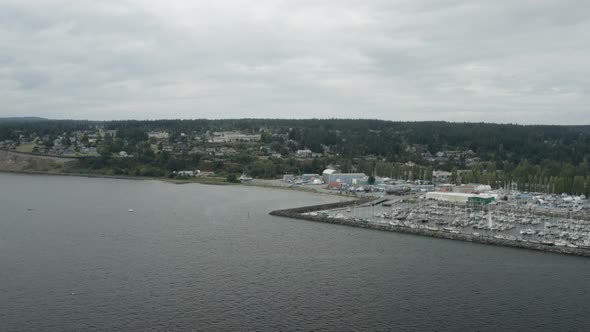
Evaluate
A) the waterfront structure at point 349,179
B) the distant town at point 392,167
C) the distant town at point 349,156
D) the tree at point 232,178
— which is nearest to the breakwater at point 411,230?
the distant town at point 392,167

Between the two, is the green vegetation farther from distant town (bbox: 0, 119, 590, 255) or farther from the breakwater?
the breakwater

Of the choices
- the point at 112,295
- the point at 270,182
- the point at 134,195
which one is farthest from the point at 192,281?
the point at 270,182

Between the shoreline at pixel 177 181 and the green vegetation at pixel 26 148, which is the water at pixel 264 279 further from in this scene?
the green vegetation at pixel 26 148

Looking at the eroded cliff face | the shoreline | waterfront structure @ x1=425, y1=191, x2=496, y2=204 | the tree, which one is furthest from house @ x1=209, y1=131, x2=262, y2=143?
waterfront structure @ x1=425, y1=191, x2=496, y2=204

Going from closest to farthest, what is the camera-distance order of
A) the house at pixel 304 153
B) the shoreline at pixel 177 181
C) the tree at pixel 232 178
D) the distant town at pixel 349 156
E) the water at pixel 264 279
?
the water at pixel 264 279
the shoreline at pixel 177 181
the distant town at pixel 349 156
the tree at pixel 232 178
the house at pixel 304 153

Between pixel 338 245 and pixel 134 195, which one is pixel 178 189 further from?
pixel 338 245
